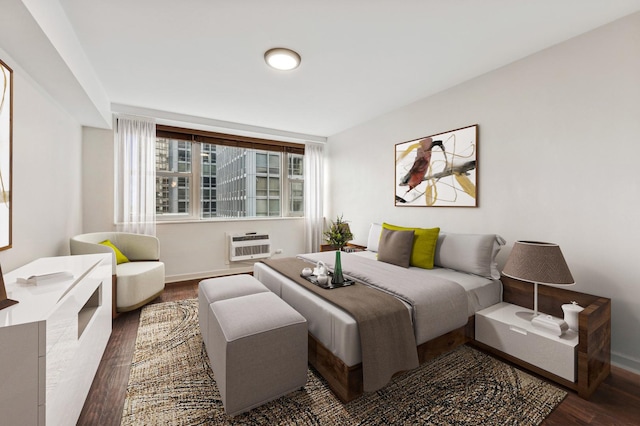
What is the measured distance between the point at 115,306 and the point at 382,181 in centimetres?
365

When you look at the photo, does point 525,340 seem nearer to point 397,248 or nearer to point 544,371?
point 544,371

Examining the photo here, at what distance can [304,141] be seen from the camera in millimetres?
5270

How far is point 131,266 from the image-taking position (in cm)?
319

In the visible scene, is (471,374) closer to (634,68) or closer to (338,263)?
(338,263)

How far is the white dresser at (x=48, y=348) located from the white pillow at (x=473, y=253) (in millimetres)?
2976

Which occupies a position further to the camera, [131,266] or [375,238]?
[375,238]

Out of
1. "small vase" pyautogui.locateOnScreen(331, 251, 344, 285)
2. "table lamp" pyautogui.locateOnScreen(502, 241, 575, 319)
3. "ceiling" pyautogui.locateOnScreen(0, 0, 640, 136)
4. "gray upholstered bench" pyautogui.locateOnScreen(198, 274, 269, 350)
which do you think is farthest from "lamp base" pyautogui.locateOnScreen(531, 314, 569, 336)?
"ceiling" pyautogui.locateOnScreen(0, 0, 640, 136)

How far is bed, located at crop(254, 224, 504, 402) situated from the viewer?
5.49 ft

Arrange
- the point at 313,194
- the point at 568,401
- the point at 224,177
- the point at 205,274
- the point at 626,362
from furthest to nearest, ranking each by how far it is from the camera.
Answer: the point at 313,194
the point at 224,177
the point at 205,274
the point at 626,362
the point at 568,401

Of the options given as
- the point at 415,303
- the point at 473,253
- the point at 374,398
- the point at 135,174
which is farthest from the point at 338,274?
the point at 135,174

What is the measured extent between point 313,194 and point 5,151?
4060mm

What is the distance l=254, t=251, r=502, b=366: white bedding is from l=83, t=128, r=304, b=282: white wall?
1.91 metres

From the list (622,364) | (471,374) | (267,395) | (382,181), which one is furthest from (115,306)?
(622,364)

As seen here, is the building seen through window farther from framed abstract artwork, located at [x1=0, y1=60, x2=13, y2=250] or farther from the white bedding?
framed abstract artwork, located at [x1=0, y1=60, x2=13, y2=250]
